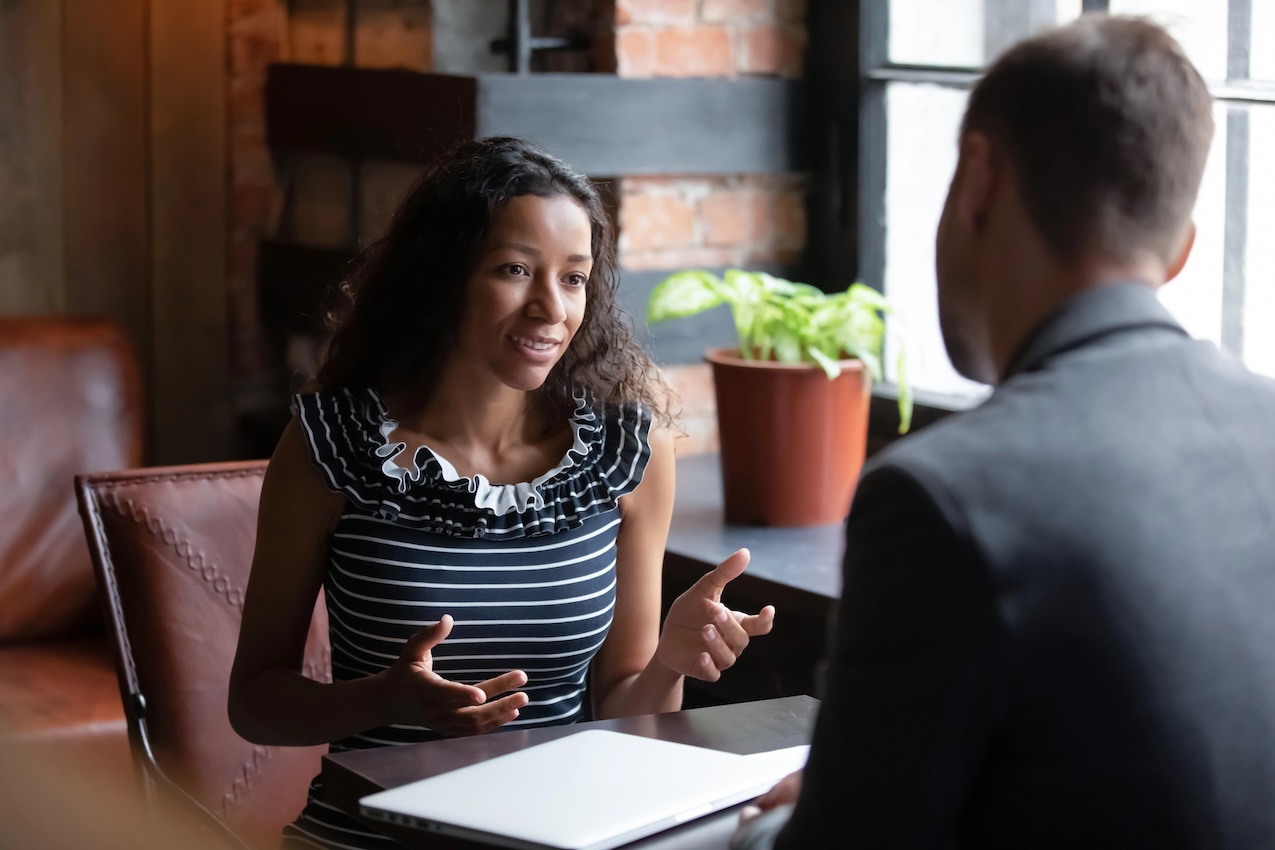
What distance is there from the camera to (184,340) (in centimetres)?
301

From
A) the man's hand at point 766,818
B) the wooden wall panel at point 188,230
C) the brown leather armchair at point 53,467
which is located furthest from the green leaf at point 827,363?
the wooden wall panel at point 188,230

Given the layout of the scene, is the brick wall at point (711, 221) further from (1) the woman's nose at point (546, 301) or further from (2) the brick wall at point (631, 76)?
(1) the woman's nose at point (546, 301)

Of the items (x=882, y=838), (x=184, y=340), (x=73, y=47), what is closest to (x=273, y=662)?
(x=882, y=838)

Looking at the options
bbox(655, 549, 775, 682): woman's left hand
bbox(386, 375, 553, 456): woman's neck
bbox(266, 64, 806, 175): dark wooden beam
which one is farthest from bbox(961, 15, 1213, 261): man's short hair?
bbox(266, 64, 806, 175): dark wooden beam

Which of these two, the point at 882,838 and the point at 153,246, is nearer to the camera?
the point at 882,838

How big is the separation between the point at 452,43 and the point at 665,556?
1026 mm

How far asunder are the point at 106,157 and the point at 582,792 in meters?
2.32

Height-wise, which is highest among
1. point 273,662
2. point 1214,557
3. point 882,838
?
point 1214,557

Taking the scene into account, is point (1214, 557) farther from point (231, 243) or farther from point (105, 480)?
point (231, 243)

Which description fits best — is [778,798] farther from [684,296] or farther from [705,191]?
[705,191]

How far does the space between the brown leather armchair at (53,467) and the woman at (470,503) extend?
0.89 metres

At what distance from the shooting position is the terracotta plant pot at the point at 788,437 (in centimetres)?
202

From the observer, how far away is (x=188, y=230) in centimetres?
298

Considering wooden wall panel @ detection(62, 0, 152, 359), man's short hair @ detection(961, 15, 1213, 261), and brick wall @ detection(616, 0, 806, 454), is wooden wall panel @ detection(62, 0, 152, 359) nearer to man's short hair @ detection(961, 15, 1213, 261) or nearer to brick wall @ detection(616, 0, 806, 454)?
brick wall @ detection(616, 0, 806, 454)
